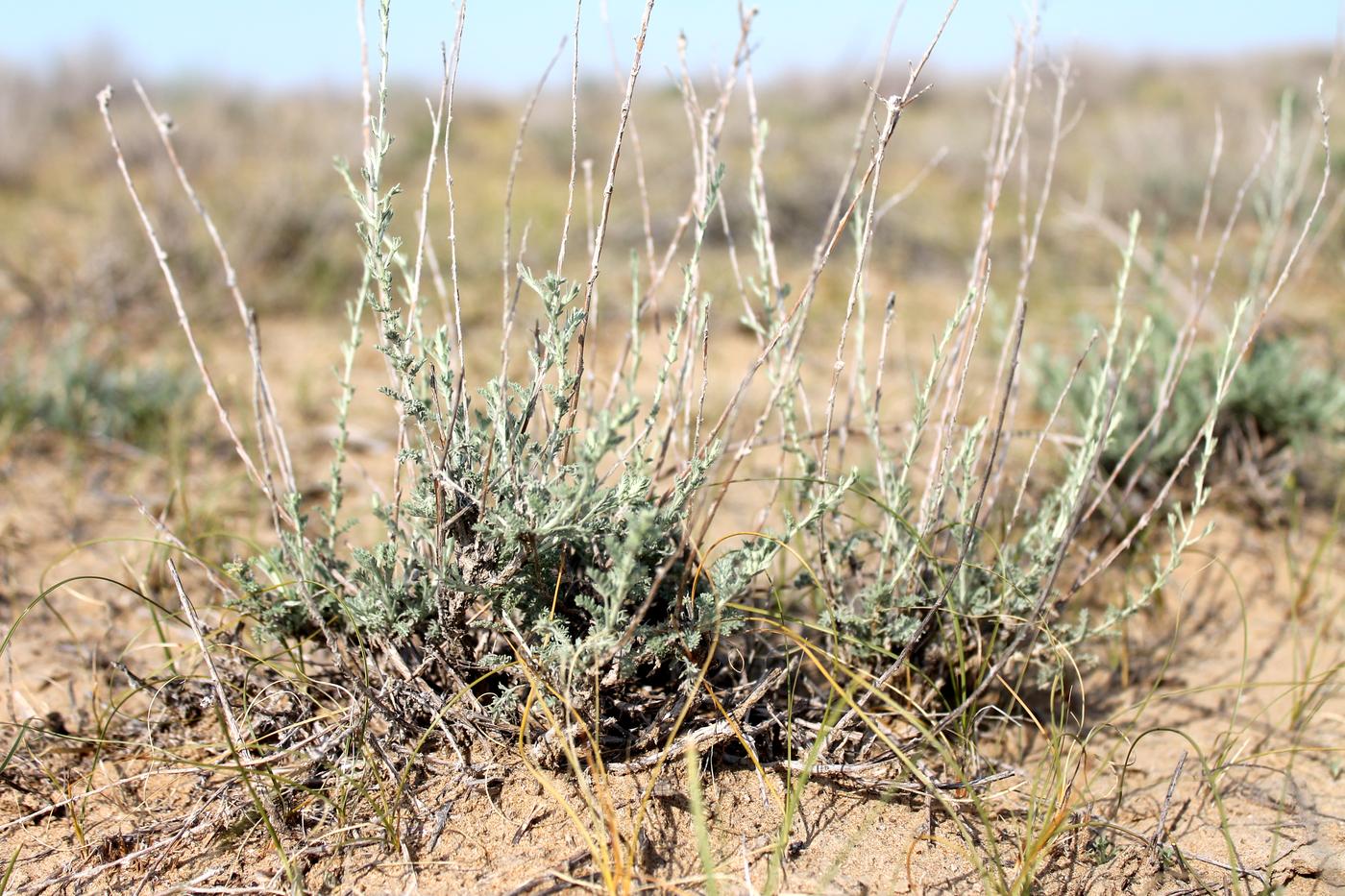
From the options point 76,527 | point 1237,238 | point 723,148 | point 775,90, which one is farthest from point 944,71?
point 76,527

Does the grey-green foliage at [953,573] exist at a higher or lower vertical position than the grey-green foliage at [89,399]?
higher

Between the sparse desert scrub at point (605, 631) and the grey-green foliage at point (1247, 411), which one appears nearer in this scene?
the sparse desert scrub at point (605, 631)

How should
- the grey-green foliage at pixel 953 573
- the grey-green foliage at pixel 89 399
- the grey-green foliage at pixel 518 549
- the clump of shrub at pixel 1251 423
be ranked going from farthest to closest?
1. the grey-green foliage at pixel 89 399
2. the clump of shrub at pixel 1251 423
3. the grey-green foliage at pixel 953 573
4. the grey-green foliage at pixel 518 549

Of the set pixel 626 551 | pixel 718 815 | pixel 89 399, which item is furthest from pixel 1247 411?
pixel 89 399

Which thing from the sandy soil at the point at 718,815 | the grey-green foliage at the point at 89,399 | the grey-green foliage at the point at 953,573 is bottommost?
the sandy soil at the point at 718,815

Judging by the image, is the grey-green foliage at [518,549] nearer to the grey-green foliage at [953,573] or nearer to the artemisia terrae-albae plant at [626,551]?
the artemisia terrae-albae plant at [626,551]

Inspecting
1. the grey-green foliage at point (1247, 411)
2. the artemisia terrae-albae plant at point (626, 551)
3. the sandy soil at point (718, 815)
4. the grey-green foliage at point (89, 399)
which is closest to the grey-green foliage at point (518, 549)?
the artemisia terrae-albae plant at point (626, 551)

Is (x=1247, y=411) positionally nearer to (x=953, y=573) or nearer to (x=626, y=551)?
(x=953, y=573)

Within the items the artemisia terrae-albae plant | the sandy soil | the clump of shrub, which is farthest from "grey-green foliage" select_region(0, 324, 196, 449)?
the clump of shrub

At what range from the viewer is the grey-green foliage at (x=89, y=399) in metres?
2.90

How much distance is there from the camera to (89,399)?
3.01 meters

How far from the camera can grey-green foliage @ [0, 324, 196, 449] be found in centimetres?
290

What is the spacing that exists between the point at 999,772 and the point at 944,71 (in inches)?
613

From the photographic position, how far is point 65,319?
13.1ft
